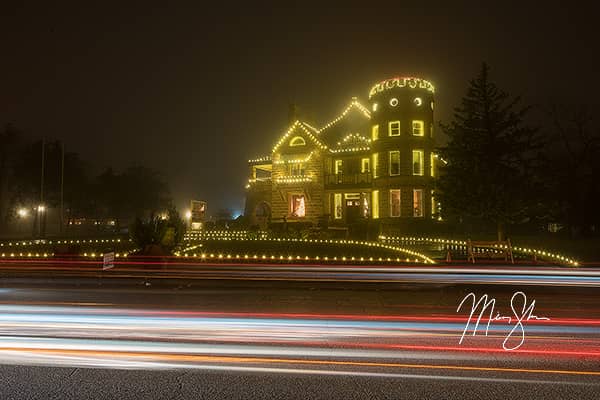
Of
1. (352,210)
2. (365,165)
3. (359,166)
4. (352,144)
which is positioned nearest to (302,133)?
(352,144)

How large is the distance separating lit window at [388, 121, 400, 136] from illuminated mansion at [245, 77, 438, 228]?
0.05 metres

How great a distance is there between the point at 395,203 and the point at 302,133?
35.8ft

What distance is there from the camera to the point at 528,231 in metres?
44.8

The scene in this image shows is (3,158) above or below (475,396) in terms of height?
above

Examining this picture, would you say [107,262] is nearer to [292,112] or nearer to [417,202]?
[417,202]

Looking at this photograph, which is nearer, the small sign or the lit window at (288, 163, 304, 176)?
the small sign

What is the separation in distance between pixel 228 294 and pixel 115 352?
23.3 ft

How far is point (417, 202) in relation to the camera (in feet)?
128

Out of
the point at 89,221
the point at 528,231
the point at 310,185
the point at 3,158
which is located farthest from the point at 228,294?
the point at 89,221

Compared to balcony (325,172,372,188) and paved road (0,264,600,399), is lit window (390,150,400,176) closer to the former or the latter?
balcony (325,172,372,188)

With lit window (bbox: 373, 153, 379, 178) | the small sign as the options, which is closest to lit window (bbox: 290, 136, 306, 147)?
lit window (bbox: 373, 153, 379, 178)

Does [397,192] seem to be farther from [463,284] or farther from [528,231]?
[463,284]

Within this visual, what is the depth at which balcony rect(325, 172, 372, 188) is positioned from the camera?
42562mm

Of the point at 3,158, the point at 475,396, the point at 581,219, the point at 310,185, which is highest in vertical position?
the point at 3,158
